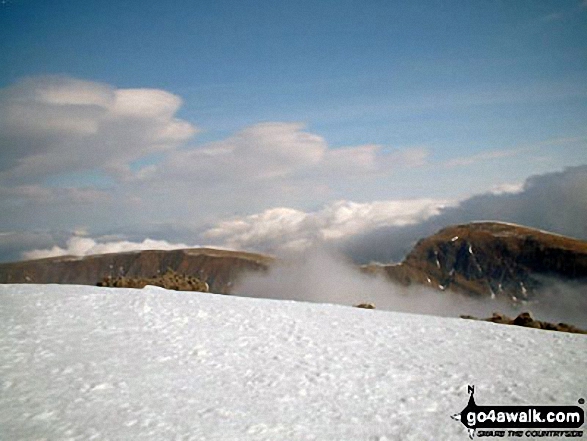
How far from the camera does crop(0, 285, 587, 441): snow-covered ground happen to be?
30.6ft

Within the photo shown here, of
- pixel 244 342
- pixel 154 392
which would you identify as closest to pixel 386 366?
pixel 244 342

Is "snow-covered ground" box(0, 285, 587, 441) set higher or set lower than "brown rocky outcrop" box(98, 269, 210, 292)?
lower

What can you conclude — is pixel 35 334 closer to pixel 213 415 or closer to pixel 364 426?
pixel 213 415

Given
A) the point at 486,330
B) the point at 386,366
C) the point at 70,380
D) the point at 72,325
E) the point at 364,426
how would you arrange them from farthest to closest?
the point at 486,330 → the point at 72,325 → the point at 386,366 → the point at 70,380 → the point at 364,426

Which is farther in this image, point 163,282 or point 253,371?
point 163,282

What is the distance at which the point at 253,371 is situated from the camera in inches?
496

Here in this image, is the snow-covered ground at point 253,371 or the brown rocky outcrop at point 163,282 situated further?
→ the brown rocky outcrop at point 163,282

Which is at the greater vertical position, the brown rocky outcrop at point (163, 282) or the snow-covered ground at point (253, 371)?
the brown rocky outcrop at point (163, 282)

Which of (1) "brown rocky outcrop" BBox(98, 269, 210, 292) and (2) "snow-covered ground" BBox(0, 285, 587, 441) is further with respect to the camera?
(1) "brown rocky outcrop" BBox(98, 269, 210, 292)

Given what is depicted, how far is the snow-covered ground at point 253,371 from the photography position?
933cm

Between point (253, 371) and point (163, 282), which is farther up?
point (163, 282)

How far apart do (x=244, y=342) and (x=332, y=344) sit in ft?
11.2

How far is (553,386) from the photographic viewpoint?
11.5m

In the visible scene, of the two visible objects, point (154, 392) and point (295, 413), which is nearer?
point (295, 413)
